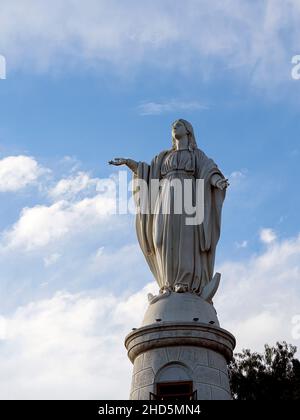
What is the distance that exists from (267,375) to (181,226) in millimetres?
11090

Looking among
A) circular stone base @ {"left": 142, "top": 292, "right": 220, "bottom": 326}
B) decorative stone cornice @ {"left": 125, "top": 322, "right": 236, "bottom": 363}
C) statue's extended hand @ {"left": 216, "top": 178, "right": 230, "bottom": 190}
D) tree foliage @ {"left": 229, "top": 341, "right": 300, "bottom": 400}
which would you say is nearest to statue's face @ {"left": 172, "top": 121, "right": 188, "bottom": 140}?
statue's extended hand @ {"left": 216, "top": 178, "right": 230, "bottom": 190}

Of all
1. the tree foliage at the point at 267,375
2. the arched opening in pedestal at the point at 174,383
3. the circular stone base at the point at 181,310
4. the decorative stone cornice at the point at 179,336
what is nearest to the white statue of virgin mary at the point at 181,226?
the circular stone base at the point at 181,310

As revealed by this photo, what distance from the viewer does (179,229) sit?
13.3m

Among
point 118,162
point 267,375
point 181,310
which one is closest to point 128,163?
point 118,162

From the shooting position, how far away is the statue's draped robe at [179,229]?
42.6ft

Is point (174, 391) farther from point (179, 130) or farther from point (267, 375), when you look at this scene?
point (267, 375)

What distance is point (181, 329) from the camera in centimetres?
1175

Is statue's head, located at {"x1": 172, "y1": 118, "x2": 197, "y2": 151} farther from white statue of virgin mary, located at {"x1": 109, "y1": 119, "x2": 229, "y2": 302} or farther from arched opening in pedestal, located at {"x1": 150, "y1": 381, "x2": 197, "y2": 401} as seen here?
arched opening in pedestal, located at {"x1": 150, "y1": 381, "x2": 197, "y2": 401}

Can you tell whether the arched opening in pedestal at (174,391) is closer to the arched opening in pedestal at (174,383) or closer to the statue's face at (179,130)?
the arched opening in pedestal at (174,383)

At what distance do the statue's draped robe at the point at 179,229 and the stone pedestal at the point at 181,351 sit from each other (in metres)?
0.82
